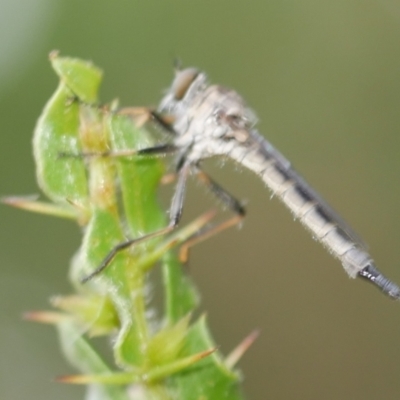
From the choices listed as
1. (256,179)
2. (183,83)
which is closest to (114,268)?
(183,83)

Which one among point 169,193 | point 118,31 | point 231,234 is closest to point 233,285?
point 231,234

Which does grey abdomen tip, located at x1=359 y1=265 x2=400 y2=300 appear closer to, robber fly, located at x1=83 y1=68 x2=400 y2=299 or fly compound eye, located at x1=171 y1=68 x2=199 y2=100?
robber fly, located at x1=83 y1=68 x2=400 y2=299

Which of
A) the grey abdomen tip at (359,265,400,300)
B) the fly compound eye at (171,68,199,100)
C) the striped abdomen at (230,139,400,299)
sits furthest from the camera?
the fly compound eye at (171,68,199,100)

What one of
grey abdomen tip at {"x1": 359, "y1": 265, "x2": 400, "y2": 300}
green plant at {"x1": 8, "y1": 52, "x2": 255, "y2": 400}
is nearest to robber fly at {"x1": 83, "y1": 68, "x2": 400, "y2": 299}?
grey abdomen tip at {"x1": 359, "y1": 265, "x2": 400, "y2": 300}

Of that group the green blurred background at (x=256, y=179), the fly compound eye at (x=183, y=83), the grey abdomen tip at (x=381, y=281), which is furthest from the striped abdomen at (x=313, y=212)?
the green blurred background at (x=256, y=179)

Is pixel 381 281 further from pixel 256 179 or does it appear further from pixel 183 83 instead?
pixel 256 179
